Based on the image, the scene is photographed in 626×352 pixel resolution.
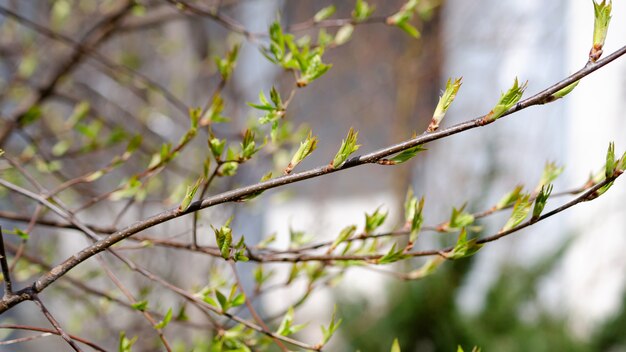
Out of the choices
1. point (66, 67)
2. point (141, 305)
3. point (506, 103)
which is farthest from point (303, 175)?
point (66, 67)

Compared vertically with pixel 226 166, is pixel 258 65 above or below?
above

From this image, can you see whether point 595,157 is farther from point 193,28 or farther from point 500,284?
point 193,28

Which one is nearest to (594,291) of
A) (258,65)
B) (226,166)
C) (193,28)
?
(258,65)

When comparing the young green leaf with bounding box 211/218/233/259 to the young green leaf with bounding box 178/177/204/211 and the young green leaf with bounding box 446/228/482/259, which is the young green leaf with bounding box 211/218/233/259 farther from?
the young green leaf with bounding box 446/228/482/259

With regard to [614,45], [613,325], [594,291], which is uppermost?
[614,45]

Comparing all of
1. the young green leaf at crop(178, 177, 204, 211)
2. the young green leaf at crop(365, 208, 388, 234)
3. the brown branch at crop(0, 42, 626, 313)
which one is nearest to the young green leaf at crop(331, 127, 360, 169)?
the brown branch at crop(0, 42, 626, 313)

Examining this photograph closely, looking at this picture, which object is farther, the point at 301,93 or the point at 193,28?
the point at 301,93
